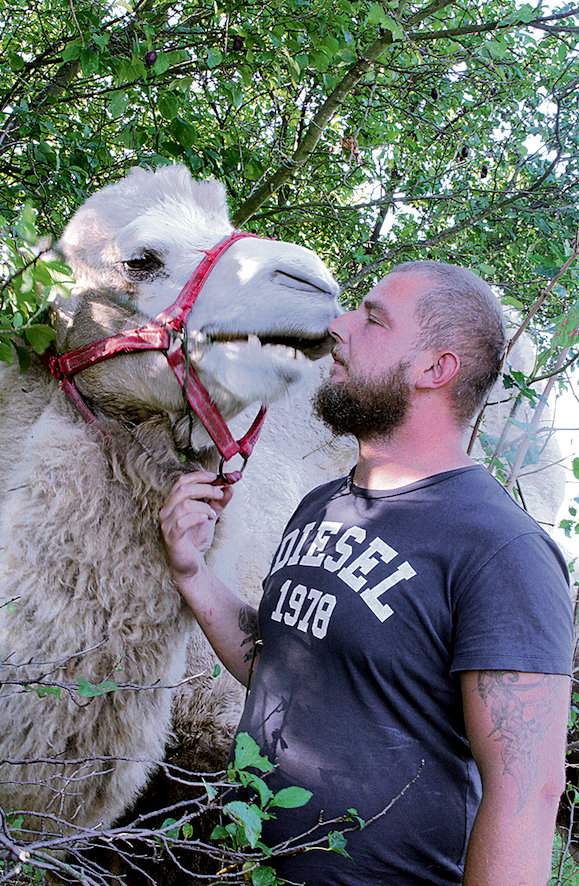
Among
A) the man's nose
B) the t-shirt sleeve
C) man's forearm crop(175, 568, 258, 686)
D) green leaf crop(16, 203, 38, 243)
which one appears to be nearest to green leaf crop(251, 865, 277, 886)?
the t-shirt sleeve

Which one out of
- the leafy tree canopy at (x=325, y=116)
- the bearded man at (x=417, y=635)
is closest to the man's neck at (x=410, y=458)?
the bearded man at (x=417, y=635)

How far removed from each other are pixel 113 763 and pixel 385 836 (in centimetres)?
93

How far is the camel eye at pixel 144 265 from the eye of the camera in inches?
99.0

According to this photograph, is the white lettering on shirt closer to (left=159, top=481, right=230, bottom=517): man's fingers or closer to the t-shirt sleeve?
the t-shirt sleeve

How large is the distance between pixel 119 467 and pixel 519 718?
4.39ft

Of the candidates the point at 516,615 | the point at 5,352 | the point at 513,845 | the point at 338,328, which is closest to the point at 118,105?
the point at 5,352

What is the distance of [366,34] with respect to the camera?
4.32 metres

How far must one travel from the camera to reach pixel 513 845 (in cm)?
158

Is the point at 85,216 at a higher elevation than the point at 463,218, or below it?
below

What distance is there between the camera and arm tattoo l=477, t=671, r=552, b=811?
161cm

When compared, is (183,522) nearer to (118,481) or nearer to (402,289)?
(118,481)

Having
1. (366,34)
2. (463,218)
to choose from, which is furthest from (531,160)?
(366,34)

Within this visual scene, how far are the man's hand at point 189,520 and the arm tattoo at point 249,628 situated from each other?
0.18m

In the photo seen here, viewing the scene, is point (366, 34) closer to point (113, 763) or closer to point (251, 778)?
point (113, 763)
